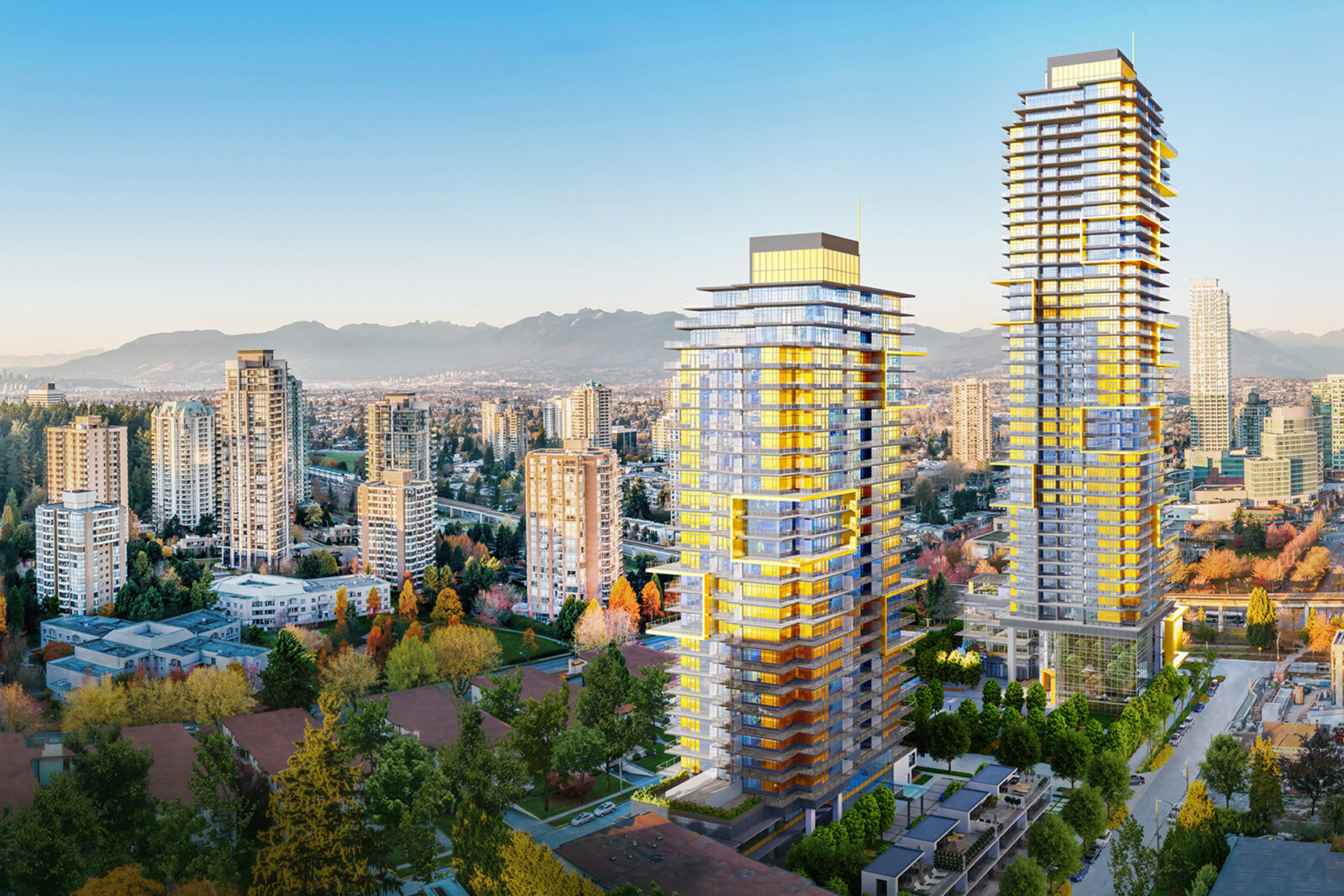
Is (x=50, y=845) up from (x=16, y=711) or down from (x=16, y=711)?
up

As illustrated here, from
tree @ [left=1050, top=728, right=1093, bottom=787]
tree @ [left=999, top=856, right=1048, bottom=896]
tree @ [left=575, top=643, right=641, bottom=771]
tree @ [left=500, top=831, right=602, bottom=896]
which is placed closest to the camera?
tree @ [left=500, top=831, right=602, bottom=896]

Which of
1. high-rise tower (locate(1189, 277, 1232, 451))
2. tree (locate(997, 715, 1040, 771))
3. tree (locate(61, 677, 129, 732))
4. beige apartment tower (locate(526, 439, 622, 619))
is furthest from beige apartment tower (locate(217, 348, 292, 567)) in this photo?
high-rise tower (locate(1189, 277, 1232, 451))

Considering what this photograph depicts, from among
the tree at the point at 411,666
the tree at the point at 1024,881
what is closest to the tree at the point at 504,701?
the tree at the point at 411,666

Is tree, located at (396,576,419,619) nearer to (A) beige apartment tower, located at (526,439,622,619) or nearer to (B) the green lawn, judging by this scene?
(A) beige apartment tower, located at (526,439,622,619)

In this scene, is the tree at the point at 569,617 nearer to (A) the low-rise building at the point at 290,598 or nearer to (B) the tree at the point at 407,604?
(B) the tree at the point at 407,604

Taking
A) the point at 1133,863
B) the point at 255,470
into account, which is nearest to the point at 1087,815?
the point at 1133,863

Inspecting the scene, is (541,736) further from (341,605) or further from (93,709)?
(341,605)
